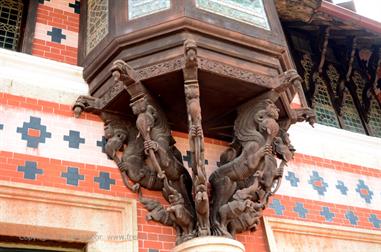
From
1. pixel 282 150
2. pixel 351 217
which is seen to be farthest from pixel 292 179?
pixel 351 217

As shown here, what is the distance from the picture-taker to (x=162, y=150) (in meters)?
4.13

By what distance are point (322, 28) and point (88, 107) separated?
11.3 feet

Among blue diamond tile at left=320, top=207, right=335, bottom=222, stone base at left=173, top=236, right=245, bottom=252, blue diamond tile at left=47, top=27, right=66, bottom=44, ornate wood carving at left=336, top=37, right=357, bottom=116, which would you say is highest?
ornate wood carving at left=336, top=37, right=357, bottom=116

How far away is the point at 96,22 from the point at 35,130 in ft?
4.43

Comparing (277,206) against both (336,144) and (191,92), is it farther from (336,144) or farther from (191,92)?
(191,92)

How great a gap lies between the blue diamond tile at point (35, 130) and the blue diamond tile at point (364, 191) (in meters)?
3.47

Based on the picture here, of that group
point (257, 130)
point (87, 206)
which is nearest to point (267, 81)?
point (257, 130)

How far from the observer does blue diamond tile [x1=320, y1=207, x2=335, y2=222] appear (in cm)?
517

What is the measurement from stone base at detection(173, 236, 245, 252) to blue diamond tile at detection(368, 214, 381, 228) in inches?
87.8

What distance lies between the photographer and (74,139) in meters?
4.32

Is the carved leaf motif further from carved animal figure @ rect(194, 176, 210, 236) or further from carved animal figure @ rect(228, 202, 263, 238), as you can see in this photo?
carved animal figure @ rect(194, 176, 210, 236)

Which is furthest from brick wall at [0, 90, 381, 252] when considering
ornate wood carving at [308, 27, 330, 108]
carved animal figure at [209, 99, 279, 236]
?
ornate wood carving at [308, 27, 330, 108]

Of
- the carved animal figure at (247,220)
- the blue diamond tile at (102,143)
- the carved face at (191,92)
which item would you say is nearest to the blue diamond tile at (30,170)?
the blue diamond tile at (102,143)

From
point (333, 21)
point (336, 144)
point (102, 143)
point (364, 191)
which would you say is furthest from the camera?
point (333, 21)
